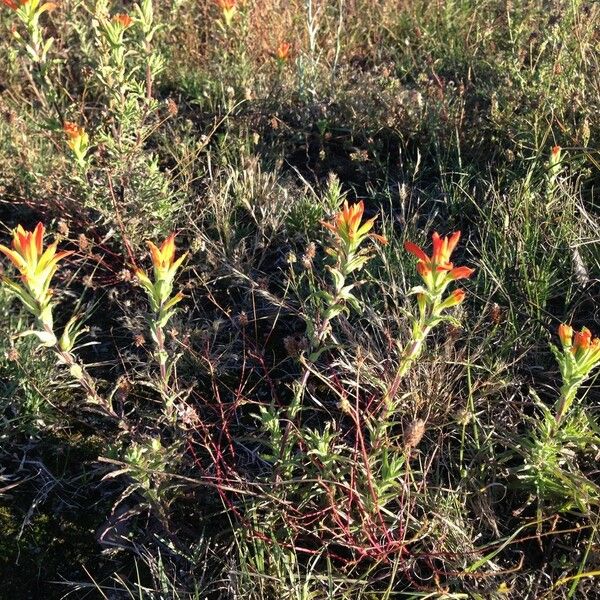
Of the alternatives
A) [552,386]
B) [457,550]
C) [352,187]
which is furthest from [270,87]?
[457,550]

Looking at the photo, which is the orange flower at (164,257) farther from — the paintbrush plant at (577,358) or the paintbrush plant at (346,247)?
the paintbrush plant at (577,358)

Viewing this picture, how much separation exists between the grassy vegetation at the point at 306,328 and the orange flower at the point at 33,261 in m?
0.02

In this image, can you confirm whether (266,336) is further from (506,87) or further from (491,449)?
(506,87)

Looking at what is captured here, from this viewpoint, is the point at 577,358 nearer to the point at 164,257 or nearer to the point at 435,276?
the point at 435,276

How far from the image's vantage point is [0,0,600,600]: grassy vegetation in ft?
5.86

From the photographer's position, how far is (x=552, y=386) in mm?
2172

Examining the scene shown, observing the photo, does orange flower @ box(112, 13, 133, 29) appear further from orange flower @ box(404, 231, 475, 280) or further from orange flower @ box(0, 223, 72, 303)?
orange flower @ box(404, 231, 475, 280)

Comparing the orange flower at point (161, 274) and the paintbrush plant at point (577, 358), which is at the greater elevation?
the orange flower at point (161, 274)

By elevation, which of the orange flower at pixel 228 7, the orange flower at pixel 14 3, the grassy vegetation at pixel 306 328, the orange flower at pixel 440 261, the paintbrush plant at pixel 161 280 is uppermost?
the orange flower at pixel 14 3

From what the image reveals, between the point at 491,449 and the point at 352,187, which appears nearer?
the point at 491,449

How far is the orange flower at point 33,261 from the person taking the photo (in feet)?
5.02

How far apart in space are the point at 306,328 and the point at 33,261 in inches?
40.7

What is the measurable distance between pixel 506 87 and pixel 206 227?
1549 mm

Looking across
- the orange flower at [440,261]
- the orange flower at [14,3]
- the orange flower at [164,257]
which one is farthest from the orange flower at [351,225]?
the orange flower at [14,3]
